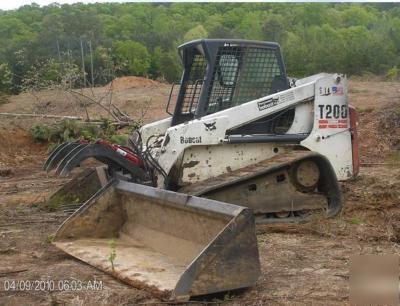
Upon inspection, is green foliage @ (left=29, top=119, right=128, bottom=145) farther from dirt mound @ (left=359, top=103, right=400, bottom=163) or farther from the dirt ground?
dirt mound @ (left=359, top=103, right=400, bottom=163)

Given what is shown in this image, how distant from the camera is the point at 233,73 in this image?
25.6 ft

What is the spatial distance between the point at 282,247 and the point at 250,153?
5.33 feet

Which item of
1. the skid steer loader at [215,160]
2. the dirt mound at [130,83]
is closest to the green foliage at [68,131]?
the skid steer loader at [215,160]

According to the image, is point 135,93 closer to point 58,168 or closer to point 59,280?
point 58,168

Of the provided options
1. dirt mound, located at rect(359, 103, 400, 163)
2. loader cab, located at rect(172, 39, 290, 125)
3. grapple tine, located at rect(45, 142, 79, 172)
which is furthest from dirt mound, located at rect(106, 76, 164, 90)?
grapple tine, located at rect(45, 142, 79, 172)

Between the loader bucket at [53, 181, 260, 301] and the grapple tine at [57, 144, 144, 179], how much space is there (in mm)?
472

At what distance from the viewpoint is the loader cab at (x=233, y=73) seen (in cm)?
763

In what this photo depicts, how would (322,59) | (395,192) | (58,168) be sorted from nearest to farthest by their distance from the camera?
(58,168) < (395,192) < (322,59)

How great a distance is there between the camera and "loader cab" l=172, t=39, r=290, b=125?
7.63m

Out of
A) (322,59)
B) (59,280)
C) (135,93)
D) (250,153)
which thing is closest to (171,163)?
(250,153)

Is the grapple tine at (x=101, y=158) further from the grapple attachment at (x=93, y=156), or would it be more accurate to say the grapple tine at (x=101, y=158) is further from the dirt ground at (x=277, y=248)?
the dirt ground at (x=277, y=248)

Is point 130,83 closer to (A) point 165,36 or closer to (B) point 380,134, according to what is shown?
(B) point 380,134

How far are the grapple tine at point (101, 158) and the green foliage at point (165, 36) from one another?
11277 mm

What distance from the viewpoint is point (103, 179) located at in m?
7.92
